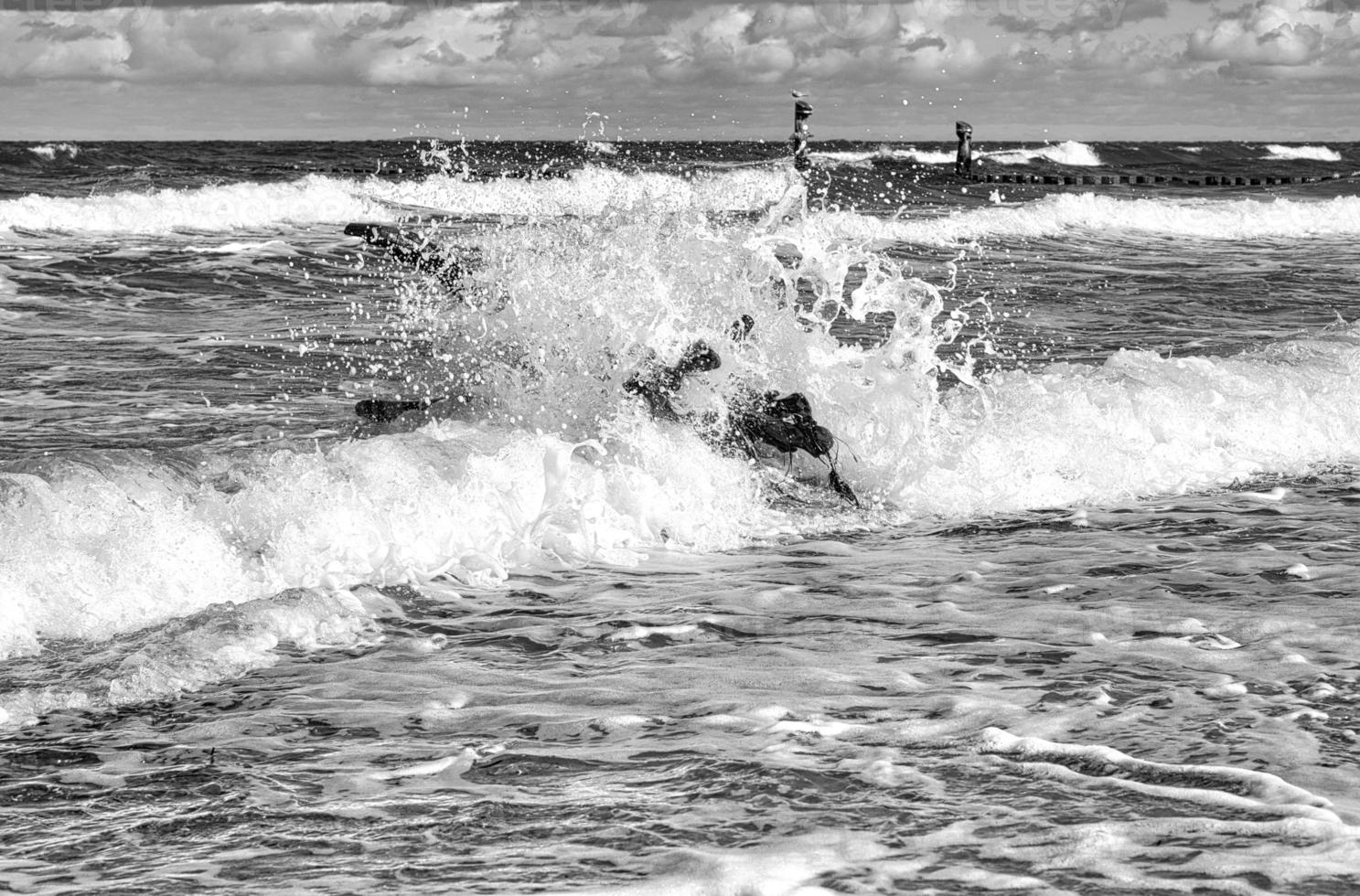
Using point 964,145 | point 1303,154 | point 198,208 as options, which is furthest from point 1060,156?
point 198,208

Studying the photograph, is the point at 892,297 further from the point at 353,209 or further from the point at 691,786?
the point at 353,209

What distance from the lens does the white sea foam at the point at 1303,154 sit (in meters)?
76.9

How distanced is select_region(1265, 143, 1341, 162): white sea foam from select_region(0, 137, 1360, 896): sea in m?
69.8

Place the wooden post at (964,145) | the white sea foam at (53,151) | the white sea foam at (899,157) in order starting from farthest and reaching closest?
the white sea foam at (899,157) < the wooden post at (964,145) < the white sea foam at (53,151)

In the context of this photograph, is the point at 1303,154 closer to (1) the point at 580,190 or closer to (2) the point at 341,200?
(1) the point at 580,190

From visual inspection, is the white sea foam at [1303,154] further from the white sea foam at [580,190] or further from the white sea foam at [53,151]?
the white sea foam at [53,151]

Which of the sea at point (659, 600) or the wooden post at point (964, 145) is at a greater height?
the wooden post at point (964, 145)

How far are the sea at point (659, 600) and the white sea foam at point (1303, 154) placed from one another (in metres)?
69.8

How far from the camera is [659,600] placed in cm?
629

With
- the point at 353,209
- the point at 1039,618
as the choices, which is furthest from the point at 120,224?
the point at 1039,618

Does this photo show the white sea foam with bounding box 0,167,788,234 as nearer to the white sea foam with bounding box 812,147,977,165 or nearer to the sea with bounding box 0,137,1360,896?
the sea with bounding box 0,137,1360,896

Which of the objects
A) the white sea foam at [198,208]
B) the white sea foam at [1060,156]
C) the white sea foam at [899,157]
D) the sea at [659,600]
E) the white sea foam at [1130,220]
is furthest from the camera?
the white sea foam at [1060,156]

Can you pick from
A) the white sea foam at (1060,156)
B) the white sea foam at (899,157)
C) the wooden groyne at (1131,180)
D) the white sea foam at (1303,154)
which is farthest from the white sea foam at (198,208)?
the white sea foam at (1303,154)

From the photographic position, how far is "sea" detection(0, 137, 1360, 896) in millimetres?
3680
